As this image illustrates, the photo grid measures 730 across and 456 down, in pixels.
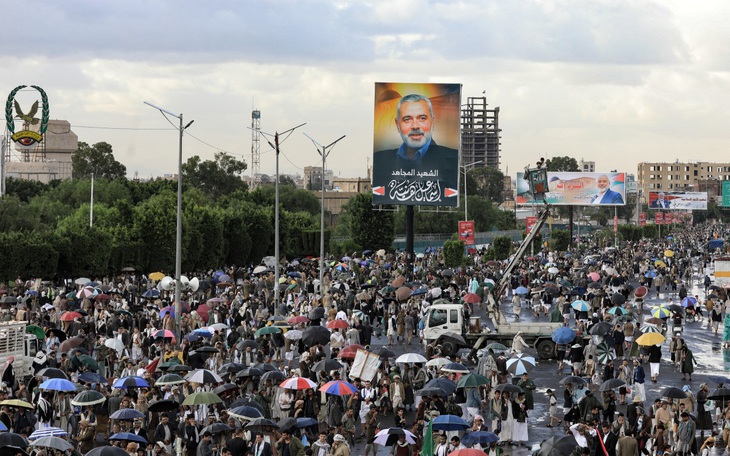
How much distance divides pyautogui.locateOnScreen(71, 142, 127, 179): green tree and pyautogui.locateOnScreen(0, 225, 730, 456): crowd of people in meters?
99.4

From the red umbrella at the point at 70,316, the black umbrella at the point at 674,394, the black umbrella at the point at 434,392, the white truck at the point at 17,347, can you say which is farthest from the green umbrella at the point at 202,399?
the red umbrella at the point at 70,316

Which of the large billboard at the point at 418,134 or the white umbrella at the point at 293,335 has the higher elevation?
the large billboard at the point at 418,134

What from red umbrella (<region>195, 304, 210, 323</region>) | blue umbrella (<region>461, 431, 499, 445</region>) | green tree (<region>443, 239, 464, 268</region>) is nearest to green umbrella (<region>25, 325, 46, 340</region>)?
red umbrella (<region>195, 304, 210, 323</region>)

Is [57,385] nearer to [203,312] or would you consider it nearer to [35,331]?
[35,331]

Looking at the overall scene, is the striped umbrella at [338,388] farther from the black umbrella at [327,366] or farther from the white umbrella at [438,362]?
the white umbrella at [438,362]

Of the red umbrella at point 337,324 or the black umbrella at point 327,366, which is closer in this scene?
the black umbrella at point 327,366

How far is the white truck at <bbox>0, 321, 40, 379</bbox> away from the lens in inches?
971

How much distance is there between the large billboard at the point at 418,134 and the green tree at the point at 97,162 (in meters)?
85.7

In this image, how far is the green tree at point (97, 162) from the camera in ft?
463

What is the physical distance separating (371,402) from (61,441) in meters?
7.83

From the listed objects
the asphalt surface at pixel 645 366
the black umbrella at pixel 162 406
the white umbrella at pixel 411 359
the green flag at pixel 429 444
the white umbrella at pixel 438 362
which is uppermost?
the white umbrella at pixel 411 359

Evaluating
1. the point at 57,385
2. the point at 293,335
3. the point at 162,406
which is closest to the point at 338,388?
the point at 162,406

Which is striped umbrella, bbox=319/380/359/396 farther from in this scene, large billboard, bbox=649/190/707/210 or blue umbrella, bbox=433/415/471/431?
large billboard, bbox=649/190/707/210

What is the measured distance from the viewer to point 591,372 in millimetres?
26719
